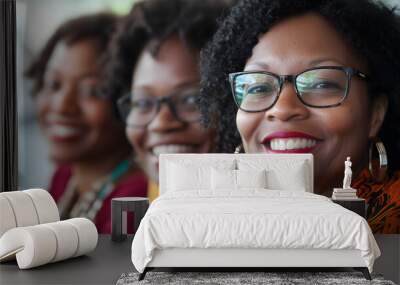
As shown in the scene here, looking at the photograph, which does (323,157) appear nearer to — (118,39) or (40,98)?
(118,39)

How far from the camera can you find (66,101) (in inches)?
257

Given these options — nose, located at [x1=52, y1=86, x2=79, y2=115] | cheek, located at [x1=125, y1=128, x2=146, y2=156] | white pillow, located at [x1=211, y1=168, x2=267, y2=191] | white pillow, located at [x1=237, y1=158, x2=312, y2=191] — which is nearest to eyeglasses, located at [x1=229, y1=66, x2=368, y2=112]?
white pillow, located at [x1=237, y1=158, x2=312, y2=191]

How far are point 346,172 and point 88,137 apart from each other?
8.44 feet

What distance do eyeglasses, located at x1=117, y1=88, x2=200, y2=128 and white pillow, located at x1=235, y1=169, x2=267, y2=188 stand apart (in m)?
0.92

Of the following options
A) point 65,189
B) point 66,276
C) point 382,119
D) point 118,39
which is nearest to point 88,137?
point 65,189

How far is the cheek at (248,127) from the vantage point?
248 inches

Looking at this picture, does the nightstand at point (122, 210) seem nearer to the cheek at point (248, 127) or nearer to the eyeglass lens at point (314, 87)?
the cheek at point (248, 127)

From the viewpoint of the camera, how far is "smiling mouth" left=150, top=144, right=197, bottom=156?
639cm

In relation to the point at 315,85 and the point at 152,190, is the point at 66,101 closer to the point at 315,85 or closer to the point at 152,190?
the point at 152,190

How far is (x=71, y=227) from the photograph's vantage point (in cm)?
500

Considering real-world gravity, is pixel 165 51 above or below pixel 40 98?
above

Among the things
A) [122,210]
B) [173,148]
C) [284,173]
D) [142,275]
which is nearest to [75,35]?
[173,148]

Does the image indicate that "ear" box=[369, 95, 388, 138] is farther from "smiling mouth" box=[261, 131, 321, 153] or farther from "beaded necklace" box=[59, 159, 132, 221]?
"beaded necklace" box=[59, 159, 132, 221]

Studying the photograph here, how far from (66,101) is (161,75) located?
1028 millimetres
